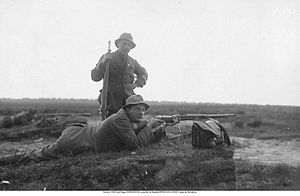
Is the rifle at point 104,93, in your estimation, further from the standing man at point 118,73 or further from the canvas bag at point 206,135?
the canvas bag at point 206,135

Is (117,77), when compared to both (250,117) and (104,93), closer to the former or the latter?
(104,93)

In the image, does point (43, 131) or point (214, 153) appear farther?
point (43, 131)

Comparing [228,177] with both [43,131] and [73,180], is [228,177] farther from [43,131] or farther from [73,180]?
[43,131]

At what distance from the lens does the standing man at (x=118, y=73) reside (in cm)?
625

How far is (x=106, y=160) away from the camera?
4543 mm

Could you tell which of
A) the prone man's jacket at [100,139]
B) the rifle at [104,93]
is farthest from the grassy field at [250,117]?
the prone man's jacket at [100,139]

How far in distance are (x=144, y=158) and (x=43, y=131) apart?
9.06m

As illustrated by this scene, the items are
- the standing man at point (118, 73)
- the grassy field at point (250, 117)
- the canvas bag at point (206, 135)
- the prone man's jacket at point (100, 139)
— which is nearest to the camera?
the prone man's jacket at point (100, 139)

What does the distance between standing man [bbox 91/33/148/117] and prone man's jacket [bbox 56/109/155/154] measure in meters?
1.23

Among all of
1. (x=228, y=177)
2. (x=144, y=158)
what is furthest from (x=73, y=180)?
(x=228, y=177)

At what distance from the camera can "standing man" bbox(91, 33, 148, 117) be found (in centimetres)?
625

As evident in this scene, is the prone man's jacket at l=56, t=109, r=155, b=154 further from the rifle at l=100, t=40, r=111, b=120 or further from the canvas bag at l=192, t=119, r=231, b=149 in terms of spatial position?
the rifle at l=100, t=40, r=111, b=120

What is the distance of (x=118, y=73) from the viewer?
6312 millimetres

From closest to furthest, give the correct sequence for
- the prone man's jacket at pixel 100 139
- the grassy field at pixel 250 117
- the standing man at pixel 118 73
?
the prone man's jacket at pixel 100 139
the standing man at pixel 118 73
the grassy field at pixel 250 117
